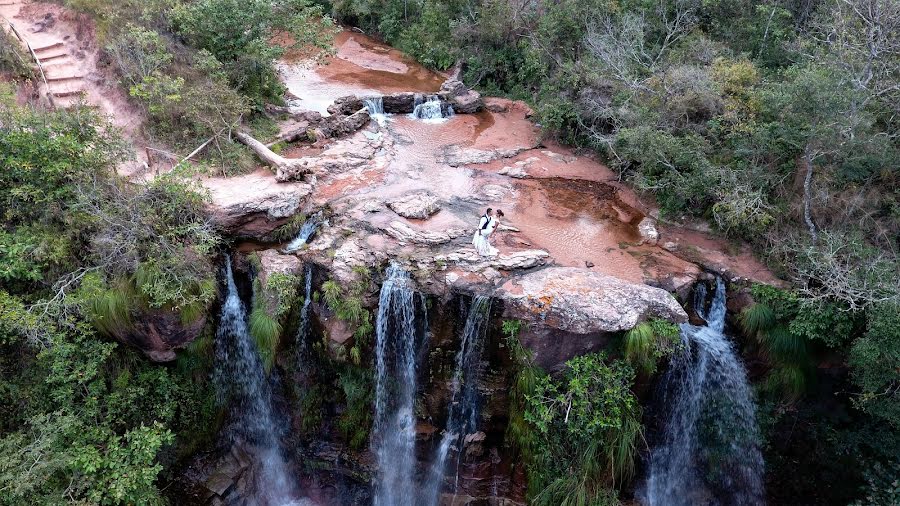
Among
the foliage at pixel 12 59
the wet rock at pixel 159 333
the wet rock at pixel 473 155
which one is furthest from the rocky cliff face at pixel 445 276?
the foliage at pixel 12 59

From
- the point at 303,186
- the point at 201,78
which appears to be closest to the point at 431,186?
the point at 303,186

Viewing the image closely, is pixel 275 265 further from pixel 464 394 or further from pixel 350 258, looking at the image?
pixel 464 394

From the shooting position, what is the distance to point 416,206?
506 inches

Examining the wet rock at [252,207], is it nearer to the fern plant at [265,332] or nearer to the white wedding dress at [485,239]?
the fern plant at [265,332]

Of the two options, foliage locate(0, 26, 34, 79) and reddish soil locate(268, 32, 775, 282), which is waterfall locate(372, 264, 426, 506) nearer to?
reddish soil locate(268, 32, 775, 282)

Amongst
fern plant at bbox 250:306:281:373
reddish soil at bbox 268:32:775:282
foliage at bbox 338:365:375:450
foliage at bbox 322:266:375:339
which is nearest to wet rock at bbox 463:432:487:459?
foliage at bbox 338:365:375:450

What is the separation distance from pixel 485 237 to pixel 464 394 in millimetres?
3212

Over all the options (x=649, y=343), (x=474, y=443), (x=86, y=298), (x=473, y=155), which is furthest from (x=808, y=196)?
(x=86, y=298)

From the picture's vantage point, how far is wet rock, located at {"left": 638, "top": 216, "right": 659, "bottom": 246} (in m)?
12.7

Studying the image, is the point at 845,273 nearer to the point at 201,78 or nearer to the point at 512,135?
the point at 512,135

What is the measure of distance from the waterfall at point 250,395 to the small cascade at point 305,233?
51.5 inches

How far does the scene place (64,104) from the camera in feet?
45.2

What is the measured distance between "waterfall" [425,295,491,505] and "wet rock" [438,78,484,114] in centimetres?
1070

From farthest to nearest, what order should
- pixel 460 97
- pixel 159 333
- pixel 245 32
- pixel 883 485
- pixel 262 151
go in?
pixel 460 97, pixel 245 32, pixel 262 151, pixel 159 333, pixel 883 485
